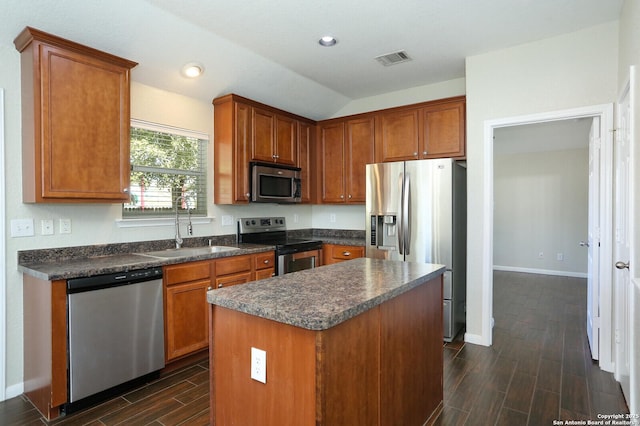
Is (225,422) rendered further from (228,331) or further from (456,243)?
(456,243)

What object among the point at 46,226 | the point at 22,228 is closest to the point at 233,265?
the point at 46,226

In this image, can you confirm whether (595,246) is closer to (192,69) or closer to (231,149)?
(231,149)

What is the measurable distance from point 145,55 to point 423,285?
2.76 m

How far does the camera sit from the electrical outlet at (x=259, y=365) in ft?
4.48

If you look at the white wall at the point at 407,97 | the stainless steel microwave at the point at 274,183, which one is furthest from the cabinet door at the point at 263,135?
the white wall at the point at 407,97

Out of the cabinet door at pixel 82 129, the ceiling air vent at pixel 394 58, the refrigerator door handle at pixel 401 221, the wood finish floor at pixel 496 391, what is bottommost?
the wood finish floor at pixel 496 391

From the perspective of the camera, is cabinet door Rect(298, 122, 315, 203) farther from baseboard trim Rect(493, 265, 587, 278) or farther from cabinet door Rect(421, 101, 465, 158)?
baseboard trim Rect(493, 265, 587, 278)

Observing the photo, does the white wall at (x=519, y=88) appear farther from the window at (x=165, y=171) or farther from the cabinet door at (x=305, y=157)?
the window at (x=165, y=171)

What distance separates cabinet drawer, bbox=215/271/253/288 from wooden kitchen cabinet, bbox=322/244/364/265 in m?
1.20

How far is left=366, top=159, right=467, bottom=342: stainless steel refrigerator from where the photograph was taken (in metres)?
3.48

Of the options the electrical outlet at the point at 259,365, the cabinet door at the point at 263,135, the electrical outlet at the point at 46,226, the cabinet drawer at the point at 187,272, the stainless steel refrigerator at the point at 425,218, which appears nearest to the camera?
the electrical outlet at the point at 259,365

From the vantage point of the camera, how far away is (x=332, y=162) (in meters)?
4.70

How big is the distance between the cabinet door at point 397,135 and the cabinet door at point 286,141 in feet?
3.38

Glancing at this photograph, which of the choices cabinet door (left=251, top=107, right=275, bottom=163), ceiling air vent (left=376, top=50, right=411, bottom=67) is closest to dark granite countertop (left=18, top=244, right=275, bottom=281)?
cabinet door (left=251, top=107, right=275, bottom=163)
